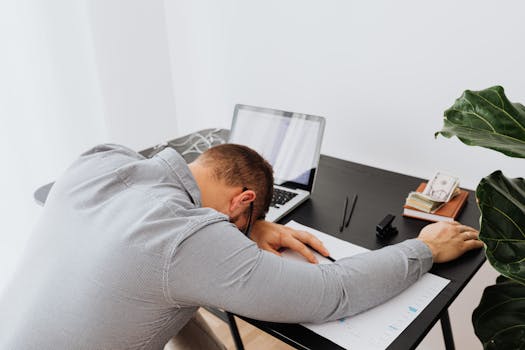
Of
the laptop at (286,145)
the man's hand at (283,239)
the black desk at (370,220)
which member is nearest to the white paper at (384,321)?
the black desk at (370,220)

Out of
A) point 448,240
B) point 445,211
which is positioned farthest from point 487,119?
point 445,211

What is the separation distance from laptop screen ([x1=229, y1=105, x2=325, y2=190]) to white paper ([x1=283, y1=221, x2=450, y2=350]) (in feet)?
1.79

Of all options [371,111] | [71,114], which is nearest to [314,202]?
[371,111]

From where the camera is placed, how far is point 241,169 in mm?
1046

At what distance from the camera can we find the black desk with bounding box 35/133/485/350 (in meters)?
0.93

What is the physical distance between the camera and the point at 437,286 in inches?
41.1

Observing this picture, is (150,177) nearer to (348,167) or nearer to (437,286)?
(437,286)

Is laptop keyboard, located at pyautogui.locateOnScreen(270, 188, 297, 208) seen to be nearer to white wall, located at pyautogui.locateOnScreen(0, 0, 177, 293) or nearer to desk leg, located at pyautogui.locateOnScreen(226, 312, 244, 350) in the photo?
A: desk leg, located at pyautogui.locateOnScreen(226, 312, 244, 350)

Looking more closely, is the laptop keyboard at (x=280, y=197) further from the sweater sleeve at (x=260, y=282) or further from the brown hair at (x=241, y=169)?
the sweater sleeve at (x=260, y=282)

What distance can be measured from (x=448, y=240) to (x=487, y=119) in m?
0.36

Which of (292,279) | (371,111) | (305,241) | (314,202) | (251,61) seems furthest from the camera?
(251,61)

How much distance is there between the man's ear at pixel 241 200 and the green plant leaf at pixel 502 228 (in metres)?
0.46

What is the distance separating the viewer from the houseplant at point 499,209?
0.79 metres

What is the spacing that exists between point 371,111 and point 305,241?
693mm
